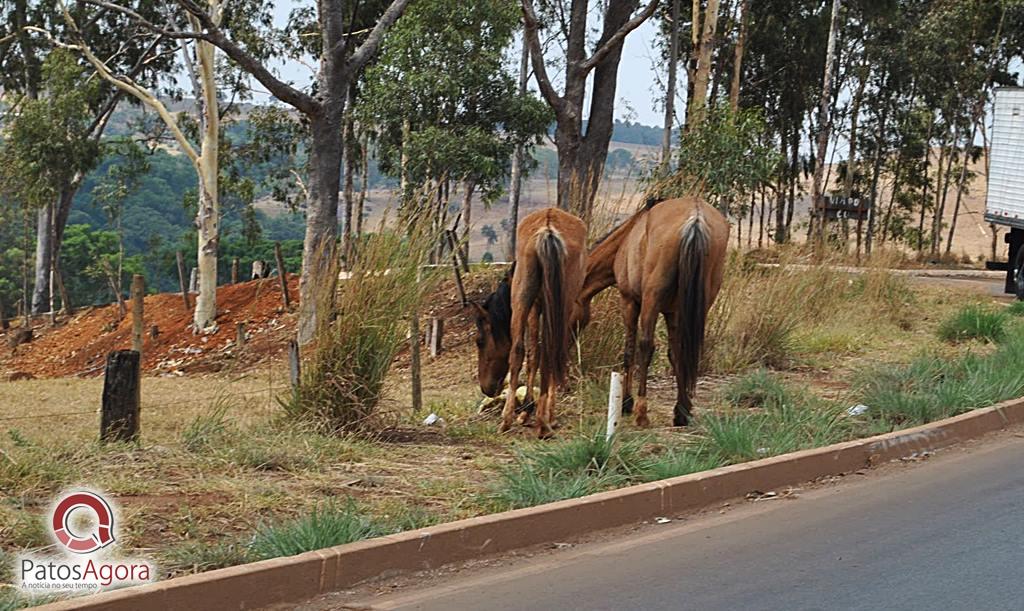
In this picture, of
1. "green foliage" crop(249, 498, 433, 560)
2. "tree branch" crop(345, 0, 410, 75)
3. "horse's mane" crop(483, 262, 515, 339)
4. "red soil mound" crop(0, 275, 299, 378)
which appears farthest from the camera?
"red soil mound" crop(0, 275, 299, 378)

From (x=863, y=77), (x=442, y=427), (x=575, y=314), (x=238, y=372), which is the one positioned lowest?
(x=238, y=372)

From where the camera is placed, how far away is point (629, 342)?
1078cm

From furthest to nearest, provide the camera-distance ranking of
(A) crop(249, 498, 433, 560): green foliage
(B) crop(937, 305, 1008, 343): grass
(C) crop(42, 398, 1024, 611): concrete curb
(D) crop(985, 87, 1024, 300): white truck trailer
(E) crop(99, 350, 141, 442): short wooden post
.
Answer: (D) crop(985, 87, 1024, 300): white truck trailer
(B) crop(937, 305, 1008, 343): grass
(E) crop(99, 350, 141, 442): short wooden post
(A) crop(249, 498, 433, 560): green foliage
(C) crop(42, 398, 1024, 611): concrete curb

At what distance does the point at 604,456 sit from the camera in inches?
317

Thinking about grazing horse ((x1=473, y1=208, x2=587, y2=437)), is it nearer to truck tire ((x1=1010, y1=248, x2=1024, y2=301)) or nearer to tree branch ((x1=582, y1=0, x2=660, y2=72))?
tree branch ((x1=582, y1=0, x2=660, y2=72))

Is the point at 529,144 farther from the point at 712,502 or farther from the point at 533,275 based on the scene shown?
the point at 712,502

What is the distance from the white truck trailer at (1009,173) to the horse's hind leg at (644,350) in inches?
715

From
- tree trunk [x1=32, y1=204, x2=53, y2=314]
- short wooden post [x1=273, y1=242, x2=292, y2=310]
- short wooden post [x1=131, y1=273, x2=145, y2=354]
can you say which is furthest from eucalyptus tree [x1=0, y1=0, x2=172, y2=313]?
short wooden post [x1=131, y1=273, x2=145, y2=354]

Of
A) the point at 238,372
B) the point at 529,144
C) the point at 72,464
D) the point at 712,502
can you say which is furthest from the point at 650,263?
the point at 529,144

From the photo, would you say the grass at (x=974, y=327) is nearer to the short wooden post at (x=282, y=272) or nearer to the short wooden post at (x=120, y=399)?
the short wooden post at (x=120, y=399)

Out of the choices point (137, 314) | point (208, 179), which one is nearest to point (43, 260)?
point (208, 179)

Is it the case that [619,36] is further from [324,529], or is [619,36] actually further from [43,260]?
[43,260]

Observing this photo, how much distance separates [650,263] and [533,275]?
1.02 m

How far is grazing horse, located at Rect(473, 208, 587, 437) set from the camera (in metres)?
9.80
